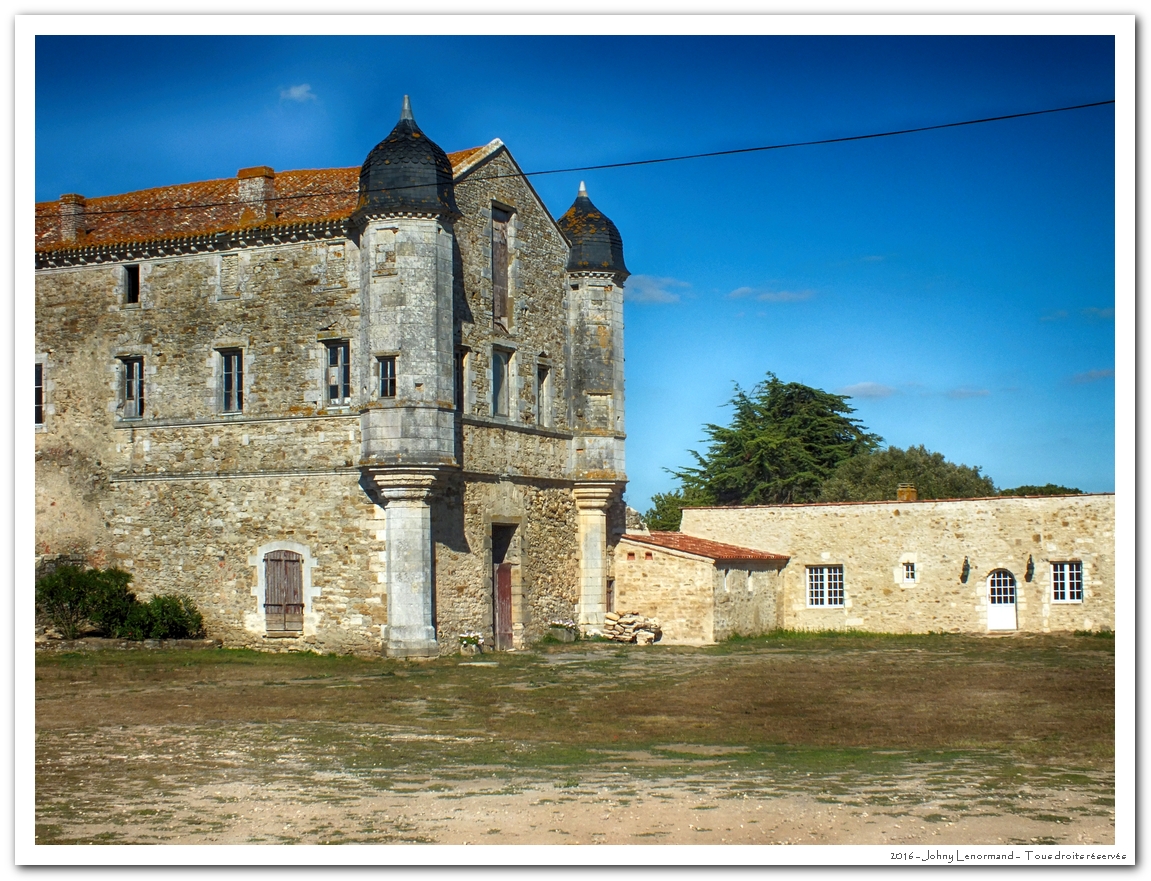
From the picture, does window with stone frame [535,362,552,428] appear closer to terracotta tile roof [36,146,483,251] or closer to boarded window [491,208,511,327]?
boarded window [491,208,511,327]

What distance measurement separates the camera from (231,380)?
24.9m

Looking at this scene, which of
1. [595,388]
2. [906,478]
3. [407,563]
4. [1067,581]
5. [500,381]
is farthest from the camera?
[906,478]

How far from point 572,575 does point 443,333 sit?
7.83 metres

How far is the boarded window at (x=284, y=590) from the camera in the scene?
23938 millimetres

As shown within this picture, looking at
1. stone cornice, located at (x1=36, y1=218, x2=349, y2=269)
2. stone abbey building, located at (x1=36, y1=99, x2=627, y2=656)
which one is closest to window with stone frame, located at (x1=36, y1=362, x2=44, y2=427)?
stone abbey building, located at (x1=36, y1=99, x2=627, y2=656)

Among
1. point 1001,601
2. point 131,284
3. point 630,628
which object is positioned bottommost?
point 630,628

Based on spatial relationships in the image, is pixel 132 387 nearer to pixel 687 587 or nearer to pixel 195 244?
pixel 195 244

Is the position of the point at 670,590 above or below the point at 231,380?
below

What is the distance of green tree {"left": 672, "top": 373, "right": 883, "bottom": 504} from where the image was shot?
178 ft

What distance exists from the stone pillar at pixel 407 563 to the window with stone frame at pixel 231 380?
3847mm

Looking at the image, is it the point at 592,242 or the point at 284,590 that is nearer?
the point at 284,590

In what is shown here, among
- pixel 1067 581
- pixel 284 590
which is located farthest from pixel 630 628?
pixel 1067 581

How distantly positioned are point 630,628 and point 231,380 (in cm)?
1034
